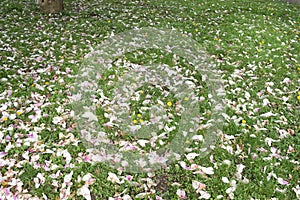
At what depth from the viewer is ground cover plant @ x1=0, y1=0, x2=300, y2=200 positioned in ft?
10.1

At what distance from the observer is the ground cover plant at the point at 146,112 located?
3.07 meters

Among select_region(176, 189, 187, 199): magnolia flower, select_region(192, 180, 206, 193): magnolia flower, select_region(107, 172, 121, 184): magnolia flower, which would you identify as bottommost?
select_region(107, 172, 121, 184): magnolia flower

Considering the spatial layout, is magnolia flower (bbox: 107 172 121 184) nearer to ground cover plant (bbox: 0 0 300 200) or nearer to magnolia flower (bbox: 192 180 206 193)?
ground cover plant (bbox: 0 0 300 200)

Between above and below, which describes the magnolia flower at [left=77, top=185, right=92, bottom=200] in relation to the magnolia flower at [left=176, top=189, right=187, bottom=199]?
below

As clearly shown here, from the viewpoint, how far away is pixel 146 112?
13.9ft

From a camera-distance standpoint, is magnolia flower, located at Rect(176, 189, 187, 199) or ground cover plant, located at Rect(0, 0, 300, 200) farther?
ground cover plant, located at Rect(0, 0, 300, 200)

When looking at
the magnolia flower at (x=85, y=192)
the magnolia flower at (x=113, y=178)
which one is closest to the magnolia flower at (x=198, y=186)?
the magnolia flower at (x=113, y=178)

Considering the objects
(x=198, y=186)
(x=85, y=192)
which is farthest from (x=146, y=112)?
(x=85, y=192)

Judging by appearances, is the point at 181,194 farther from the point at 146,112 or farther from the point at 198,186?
the point at 146,112

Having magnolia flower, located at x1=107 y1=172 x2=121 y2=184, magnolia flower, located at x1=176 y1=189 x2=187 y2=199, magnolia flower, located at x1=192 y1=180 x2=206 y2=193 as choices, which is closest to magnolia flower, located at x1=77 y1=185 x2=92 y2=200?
magnolia flower, located at x1=107 y1=172 x2=121 y2=184

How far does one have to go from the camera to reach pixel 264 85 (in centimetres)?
501

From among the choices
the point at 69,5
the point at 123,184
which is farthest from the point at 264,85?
the point at 69,5

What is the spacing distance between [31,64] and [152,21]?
3.60 metres

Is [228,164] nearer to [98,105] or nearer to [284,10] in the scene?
[98,105]
